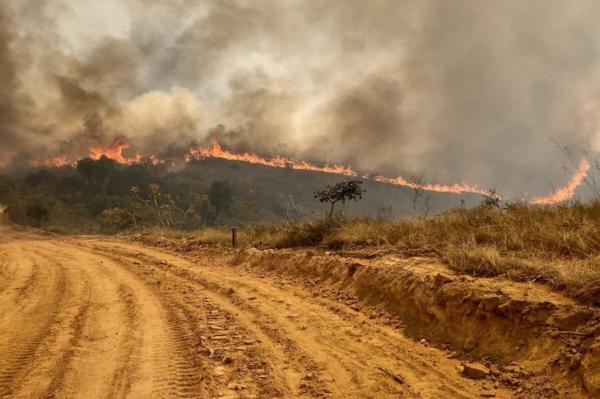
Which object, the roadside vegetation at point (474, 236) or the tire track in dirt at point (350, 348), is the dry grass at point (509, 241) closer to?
the roadside vegetation at point (474, 236)

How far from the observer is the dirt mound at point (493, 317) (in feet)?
13.0

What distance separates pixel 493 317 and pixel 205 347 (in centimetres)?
361

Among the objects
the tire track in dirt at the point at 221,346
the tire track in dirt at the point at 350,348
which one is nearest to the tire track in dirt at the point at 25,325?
the tire track in dirt at the point at 221,346

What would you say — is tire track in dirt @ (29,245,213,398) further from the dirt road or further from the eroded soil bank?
the eroded soil bank

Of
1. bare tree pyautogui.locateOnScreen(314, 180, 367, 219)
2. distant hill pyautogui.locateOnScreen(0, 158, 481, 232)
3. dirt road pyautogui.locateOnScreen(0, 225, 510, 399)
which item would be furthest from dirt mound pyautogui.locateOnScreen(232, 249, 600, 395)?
bare tree pyautogui.locateOnScreen(314, 180, 367, 219)

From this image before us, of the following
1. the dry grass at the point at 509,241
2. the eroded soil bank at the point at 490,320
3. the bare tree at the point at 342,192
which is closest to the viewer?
the eroded soil bank at the point at 490,320

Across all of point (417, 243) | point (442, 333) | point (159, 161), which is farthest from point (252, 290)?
point (159, 161)

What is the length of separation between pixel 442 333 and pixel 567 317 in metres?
1.61

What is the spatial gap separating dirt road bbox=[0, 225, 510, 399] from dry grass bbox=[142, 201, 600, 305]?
5.47 ft

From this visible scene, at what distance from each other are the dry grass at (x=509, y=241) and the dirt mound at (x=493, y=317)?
275 millimetres

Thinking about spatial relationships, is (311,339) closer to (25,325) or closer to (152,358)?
(152,358)

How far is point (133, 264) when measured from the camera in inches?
499

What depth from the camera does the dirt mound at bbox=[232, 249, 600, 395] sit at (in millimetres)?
3947

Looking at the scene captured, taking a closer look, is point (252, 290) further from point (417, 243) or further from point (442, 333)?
point (442, 333)
